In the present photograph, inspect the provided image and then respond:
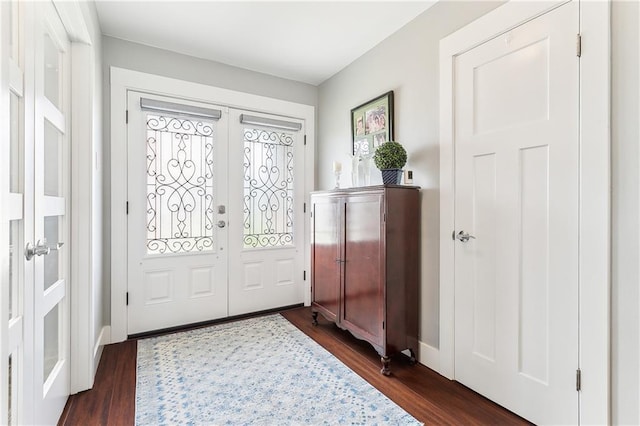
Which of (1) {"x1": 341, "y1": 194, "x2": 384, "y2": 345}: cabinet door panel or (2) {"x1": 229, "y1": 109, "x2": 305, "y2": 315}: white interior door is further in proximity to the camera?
(2) {"x1": 229, "y1": 109, "x2": 305, "y2": 315}: white interior door

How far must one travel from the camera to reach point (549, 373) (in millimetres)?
1537

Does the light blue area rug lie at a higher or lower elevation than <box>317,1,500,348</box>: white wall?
lower

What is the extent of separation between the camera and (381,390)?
73.2 inches

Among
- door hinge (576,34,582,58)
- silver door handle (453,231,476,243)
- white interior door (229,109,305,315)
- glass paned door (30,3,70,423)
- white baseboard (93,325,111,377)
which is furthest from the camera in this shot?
white interior door (229,109,305,315)

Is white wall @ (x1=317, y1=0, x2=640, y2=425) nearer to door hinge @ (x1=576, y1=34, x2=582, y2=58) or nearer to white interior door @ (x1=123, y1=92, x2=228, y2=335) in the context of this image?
door hinge @ (x1=576, y1=34, x2=582, y2=58)

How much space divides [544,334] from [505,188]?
775 millimetres

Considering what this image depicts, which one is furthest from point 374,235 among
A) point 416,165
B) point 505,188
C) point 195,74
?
point 195,74

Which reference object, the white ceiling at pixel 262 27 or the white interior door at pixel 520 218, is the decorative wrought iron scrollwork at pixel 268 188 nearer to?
the white ceiling at pixel 262 27

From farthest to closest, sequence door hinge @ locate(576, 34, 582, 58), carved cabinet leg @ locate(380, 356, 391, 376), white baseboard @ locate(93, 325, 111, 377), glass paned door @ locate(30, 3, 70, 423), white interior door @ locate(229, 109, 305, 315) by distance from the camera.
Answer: white interior door @ locate(229, 109, 305, 315) → white baseboard @ locate(93, 325, 111, 377) → carved cabinet leg @ locate(380, 356, 391, 376) → door hinge @ locate(576, 34, 582, 58) → glass paned door @ locate(30, 3, 70, 423)

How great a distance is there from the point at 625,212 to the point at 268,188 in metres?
2.70

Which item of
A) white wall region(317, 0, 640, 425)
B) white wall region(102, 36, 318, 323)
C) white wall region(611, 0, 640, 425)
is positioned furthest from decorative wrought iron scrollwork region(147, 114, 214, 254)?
white wall region(611, 0, 640, 425)

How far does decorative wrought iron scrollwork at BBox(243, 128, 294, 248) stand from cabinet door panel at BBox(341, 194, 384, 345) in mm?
1100

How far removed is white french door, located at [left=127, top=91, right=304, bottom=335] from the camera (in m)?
2.69

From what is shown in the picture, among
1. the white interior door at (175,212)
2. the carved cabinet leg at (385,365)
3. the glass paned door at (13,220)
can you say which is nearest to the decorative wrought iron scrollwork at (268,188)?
the white interior door at (175,212)
